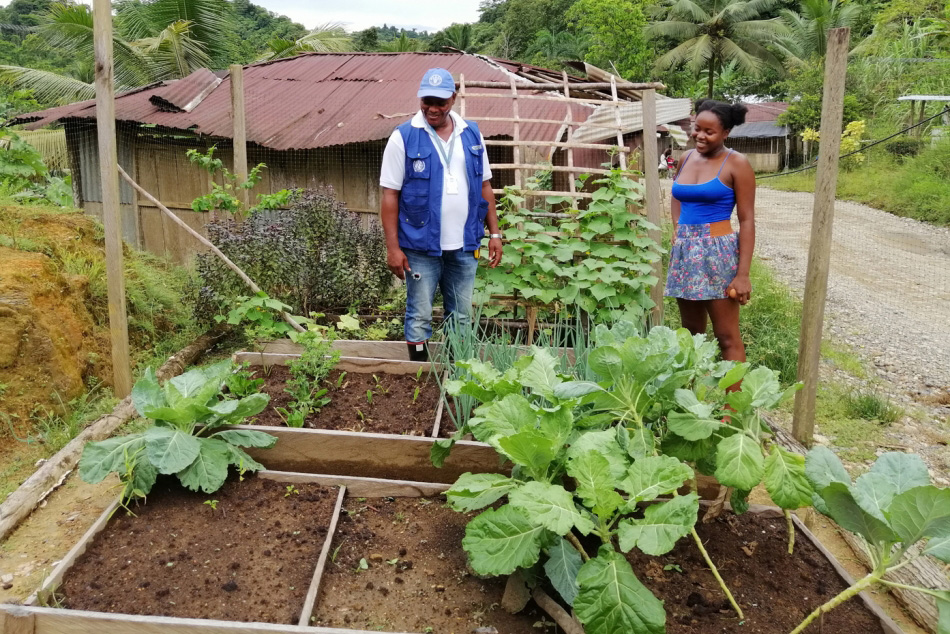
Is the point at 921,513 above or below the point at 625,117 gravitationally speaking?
below

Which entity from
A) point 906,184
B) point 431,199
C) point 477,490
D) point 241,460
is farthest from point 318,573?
point 906,184

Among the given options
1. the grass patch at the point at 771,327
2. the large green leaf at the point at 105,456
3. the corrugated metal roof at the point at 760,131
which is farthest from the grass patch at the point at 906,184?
the large green leaf at the point at 105,456

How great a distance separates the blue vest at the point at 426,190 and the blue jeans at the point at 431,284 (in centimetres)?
8

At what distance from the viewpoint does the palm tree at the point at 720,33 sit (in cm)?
2955

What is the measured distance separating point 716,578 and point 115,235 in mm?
3435

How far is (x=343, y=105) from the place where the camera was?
895cm

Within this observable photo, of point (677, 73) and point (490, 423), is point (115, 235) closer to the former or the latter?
point (490, 423)

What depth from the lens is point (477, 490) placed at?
212cm

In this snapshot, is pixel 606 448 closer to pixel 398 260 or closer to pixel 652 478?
pixel 652 478

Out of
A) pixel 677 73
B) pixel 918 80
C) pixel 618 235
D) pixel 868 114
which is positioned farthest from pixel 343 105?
pixel 677 73

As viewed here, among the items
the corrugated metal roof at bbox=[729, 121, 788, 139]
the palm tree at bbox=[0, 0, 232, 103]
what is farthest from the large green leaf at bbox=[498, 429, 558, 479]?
the corrugated metal roof at bbox=[729, 121, 788, 139]

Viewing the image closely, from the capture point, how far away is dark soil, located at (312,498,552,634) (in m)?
2.09

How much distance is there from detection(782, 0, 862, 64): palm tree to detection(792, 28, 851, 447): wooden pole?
2769 cm

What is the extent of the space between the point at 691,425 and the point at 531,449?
1.61 feet
